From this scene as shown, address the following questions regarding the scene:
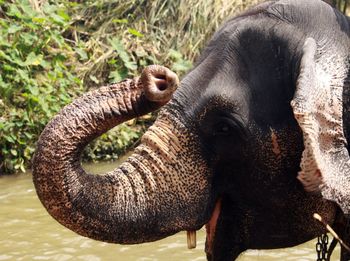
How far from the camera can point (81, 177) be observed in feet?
7.14

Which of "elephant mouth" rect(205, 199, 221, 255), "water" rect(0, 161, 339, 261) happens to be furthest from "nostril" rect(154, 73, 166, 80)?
"water" rect(0, 161, 339, 261)

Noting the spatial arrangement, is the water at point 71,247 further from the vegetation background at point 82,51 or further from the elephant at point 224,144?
the elephant at point 224,144

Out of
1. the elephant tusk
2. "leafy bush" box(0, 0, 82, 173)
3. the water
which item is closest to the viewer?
the elephant tusk

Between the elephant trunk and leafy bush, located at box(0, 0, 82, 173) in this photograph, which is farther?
leafy bush, located at box(0, 0, 82, 173)

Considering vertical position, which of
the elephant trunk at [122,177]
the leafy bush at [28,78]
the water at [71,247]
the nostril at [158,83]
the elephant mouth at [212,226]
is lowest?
the water at [71,247]

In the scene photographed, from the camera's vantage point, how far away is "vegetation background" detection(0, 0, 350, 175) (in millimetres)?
7578

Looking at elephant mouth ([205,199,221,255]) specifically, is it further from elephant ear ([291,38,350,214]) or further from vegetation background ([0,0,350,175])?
vegetation background ([0,0,350,175])

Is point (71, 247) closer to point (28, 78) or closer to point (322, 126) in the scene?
point (28, 78)

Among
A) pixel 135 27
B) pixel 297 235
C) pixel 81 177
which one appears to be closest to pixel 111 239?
pixel 81 177

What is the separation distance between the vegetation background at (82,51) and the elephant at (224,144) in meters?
5.03

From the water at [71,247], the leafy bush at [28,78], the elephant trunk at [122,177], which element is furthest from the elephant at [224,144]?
the leafy bush at [28,78]

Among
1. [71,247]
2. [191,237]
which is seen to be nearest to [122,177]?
[191,237]

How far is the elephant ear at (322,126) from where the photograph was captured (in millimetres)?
2025

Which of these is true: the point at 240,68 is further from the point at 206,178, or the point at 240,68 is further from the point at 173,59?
the point at 173,59
